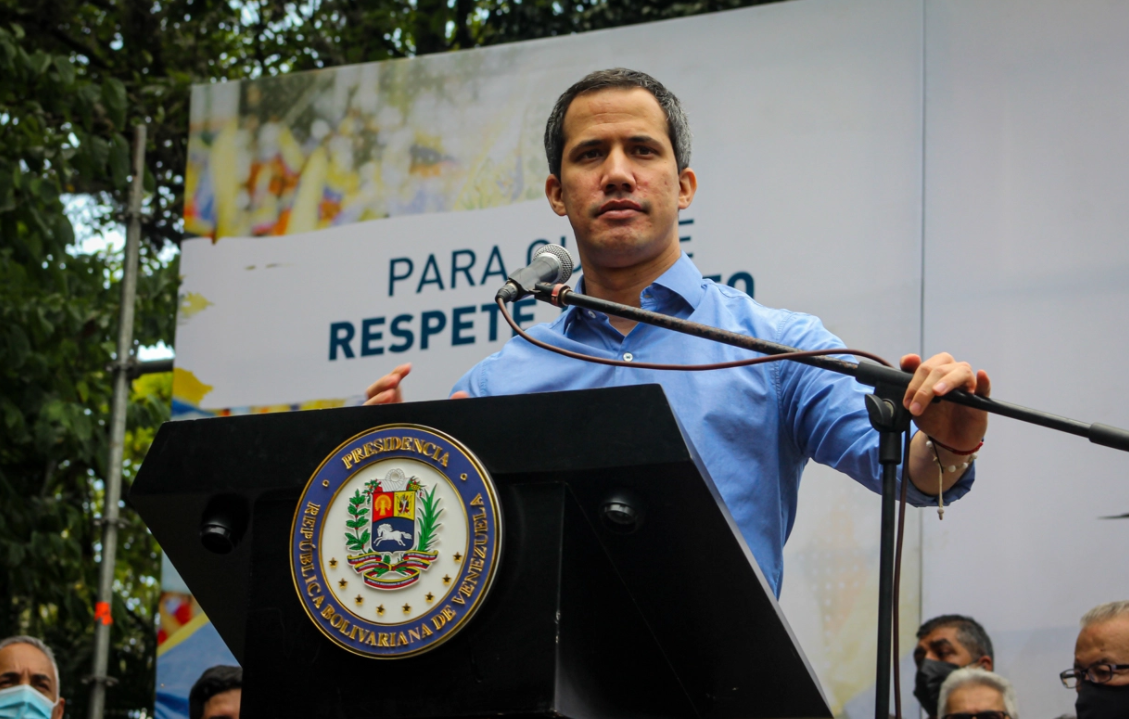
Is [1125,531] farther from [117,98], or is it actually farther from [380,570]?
[117,98]

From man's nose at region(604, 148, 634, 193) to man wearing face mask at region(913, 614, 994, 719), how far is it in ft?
8.98

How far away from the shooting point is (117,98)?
6.31 m

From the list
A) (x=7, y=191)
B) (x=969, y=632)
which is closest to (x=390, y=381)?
(x=969, y=632)

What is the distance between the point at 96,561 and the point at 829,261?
590cm

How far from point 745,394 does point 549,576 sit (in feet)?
2.33

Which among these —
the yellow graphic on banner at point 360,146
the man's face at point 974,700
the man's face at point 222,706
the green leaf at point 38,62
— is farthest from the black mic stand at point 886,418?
the green leaf at point 38,62

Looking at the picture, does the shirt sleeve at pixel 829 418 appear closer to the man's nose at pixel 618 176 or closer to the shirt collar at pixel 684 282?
the shirt collar at pixel 684 282

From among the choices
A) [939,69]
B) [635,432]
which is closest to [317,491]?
[635,432]

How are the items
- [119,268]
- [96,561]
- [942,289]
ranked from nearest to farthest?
[942,289] < [96,561] < [119,268]

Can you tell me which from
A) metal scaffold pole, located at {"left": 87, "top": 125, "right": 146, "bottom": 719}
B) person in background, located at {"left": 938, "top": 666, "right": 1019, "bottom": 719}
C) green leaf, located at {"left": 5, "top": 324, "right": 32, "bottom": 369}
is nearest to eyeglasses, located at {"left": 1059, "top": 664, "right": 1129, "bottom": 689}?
person in background, located at {"left": 938, "top": 666, "right": 1019, "bottom": 719}

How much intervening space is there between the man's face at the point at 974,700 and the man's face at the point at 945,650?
165 millimetres

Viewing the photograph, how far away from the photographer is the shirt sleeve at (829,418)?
2012mm

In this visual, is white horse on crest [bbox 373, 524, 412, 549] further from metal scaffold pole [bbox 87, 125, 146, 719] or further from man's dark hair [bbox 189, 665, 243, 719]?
metal scaffold pole [bbox 87, 125, 146, 719]

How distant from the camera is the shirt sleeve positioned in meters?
2.01
